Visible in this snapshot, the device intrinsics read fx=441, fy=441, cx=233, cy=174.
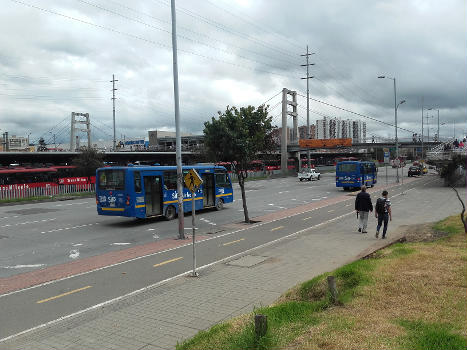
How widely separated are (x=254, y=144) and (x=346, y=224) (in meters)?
→ 5.20

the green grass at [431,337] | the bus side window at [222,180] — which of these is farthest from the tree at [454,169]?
the green grass at [431,337]

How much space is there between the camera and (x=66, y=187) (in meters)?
37.2

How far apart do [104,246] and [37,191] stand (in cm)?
2300

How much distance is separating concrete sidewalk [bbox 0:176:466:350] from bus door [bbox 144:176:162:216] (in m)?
7.69

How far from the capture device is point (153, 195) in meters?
20.0

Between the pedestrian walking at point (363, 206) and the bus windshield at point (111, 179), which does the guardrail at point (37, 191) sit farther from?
the pedestrian walking at point (363, 206)

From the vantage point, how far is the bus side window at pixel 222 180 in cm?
2491

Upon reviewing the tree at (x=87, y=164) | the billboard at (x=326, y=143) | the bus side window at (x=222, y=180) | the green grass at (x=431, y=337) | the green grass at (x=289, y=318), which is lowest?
the green grass at (x=289, y=318)

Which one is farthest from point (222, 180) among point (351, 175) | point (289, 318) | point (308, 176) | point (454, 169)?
point (308, 176)

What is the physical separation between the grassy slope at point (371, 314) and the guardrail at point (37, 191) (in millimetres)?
30426

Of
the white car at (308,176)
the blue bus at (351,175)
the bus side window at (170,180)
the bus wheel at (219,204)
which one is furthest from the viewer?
the white car at (308,176)

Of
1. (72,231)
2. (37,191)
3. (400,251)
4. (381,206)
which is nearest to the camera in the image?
(400,251)

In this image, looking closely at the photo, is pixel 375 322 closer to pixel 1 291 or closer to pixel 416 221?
pixel 1 291

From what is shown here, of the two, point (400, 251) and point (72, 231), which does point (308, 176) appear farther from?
point (400, 251)
